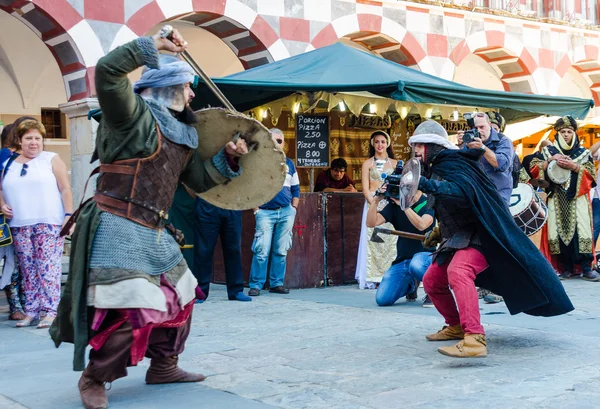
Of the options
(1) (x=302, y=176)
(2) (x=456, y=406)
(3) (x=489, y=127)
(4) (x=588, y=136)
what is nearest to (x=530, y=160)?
(3) (x=489, y=127)

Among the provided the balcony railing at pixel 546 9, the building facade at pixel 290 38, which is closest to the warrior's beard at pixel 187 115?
the building facade at pixel 290 38

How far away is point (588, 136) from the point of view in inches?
728

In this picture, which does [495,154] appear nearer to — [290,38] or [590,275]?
[590,275]

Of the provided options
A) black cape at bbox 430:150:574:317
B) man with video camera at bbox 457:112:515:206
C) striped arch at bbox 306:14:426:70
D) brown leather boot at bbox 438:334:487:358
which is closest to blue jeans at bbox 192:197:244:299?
man with video camera at bbox 457:112:515:206

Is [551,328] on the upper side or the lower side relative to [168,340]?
lower

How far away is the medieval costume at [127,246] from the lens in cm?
393

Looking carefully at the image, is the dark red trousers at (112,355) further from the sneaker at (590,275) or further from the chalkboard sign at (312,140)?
the sneaker at (590,275)

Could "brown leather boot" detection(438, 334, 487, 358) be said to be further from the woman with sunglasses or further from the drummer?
the drummer

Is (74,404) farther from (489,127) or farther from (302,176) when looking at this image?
(302,176)

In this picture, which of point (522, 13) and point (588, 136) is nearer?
point (522, 13)

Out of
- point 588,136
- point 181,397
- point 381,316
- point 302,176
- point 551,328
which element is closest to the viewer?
point 181,397

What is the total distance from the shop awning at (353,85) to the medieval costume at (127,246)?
14.4 ft

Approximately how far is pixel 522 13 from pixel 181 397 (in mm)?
13141

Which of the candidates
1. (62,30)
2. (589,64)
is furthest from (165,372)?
(589,64)
